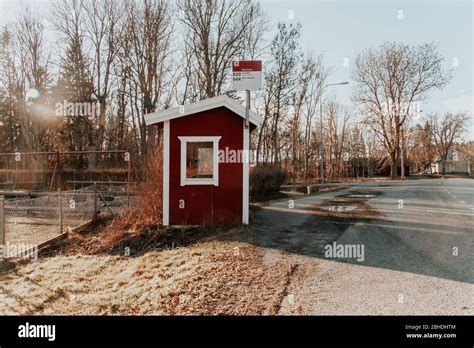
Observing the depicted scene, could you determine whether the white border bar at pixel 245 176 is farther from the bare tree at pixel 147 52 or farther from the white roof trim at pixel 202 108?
the bare tree at pixel 147 52

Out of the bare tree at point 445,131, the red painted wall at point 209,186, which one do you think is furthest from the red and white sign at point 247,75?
the bare tree at point 445,131

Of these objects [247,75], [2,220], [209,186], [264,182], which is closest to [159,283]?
[209,186]

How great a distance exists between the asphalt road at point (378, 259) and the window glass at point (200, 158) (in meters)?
2.07

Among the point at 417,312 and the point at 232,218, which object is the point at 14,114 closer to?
the point at 232,218

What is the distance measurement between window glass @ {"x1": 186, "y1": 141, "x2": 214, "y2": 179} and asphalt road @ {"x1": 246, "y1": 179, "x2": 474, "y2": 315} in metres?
2.07

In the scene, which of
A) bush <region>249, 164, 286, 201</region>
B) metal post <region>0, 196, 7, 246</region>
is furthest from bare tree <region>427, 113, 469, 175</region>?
metal post <region>0, 196, 7, 246</region>

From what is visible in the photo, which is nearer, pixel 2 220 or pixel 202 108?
pixel 2 220

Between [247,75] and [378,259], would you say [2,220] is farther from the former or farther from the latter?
[378,259]

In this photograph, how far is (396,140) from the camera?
36312mm

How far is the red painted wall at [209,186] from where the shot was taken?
28.2 ft

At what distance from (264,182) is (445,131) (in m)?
48.3

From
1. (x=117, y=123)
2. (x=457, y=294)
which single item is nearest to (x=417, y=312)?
(x=457, y=294)

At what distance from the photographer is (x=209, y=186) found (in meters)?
8.65

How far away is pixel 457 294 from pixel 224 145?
5.97 metres
